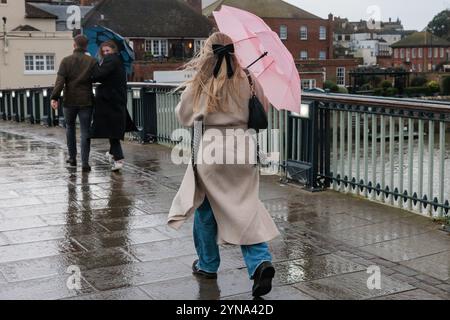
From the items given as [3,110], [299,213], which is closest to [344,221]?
[299,213]

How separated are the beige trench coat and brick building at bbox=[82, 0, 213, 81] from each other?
56.0 metres

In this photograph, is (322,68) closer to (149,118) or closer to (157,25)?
(157,25)

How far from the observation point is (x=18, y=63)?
46.0 m

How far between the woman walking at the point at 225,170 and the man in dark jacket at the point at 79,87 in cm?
519

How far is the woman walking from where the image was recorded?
4.52 m

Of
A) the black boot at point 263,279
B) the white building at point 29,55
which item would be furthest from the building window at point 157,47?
the black boot at point 263,279

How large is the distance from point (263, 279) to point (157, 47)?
60474mm

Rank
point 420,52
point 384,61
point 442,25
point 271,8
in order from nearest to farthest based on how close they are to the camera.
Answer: point 271,8 → point 420,52 → point 384,61 → point 442,25

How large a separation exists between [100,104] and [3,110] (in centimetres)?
1281

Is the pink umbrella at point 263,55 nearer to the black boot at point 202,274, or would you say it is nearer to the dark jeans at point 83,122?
the black boot at point 202,274

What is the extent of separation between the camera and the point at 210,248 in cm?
485

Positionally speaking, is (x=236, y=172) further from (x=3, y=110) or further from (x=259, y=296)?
(x=3, y=110)

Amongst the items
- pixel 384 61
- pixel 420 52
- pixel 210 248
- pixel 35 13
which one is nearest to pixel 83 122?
pixel 210 248

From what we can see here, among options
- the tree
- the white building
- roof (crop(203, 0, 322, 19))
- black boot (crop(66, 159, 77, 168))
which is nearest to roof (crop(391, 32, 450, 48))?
the tree
